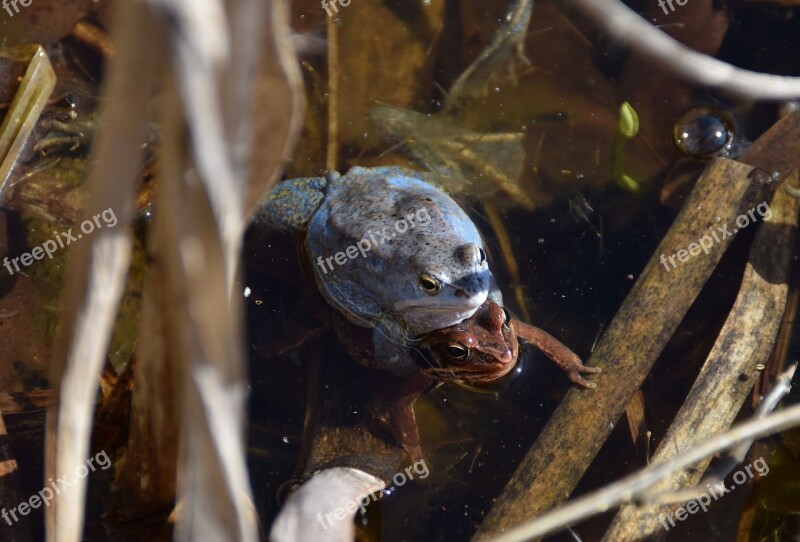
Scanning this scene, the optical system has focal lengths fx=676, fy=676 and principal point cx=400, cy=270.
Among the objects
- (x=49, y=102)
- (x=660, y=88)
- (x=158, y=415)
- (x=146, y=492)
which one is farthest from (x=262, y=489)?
(x=660, y=88)

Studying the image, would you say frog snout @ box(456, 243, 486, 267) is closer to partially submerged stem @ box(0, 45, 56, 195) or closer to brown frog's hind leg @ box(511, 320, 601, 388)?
brown frog's hind leg @ box(511, 320, 601, 388)

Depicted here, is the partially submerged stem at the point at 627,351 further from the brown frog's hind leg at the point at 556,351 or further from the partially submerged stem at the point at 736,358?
the partially submerged stem at the point at 736,358

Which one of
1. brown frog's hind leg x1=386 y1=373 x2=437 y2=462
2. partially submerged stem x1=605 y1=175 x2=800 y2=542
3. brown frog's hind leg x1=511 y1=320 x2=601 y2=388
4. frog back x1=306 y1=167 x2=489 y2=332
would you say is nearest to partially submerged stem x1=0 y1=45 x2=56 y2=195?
frog back x1=306 y1=167 x2=489 y2=332

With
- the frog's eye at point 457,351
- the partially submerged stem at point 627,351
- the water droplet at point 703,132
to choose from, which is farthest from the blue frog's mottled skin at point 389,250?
the water droplet at point 703,132

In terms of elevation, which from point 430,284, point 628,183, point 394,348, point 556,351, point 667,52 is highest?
point 667,52

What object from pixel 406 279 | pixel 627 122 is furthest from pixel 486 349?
pixel 627 122

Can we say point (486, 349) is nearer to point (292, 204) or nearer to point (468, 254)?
point (468, 254)
